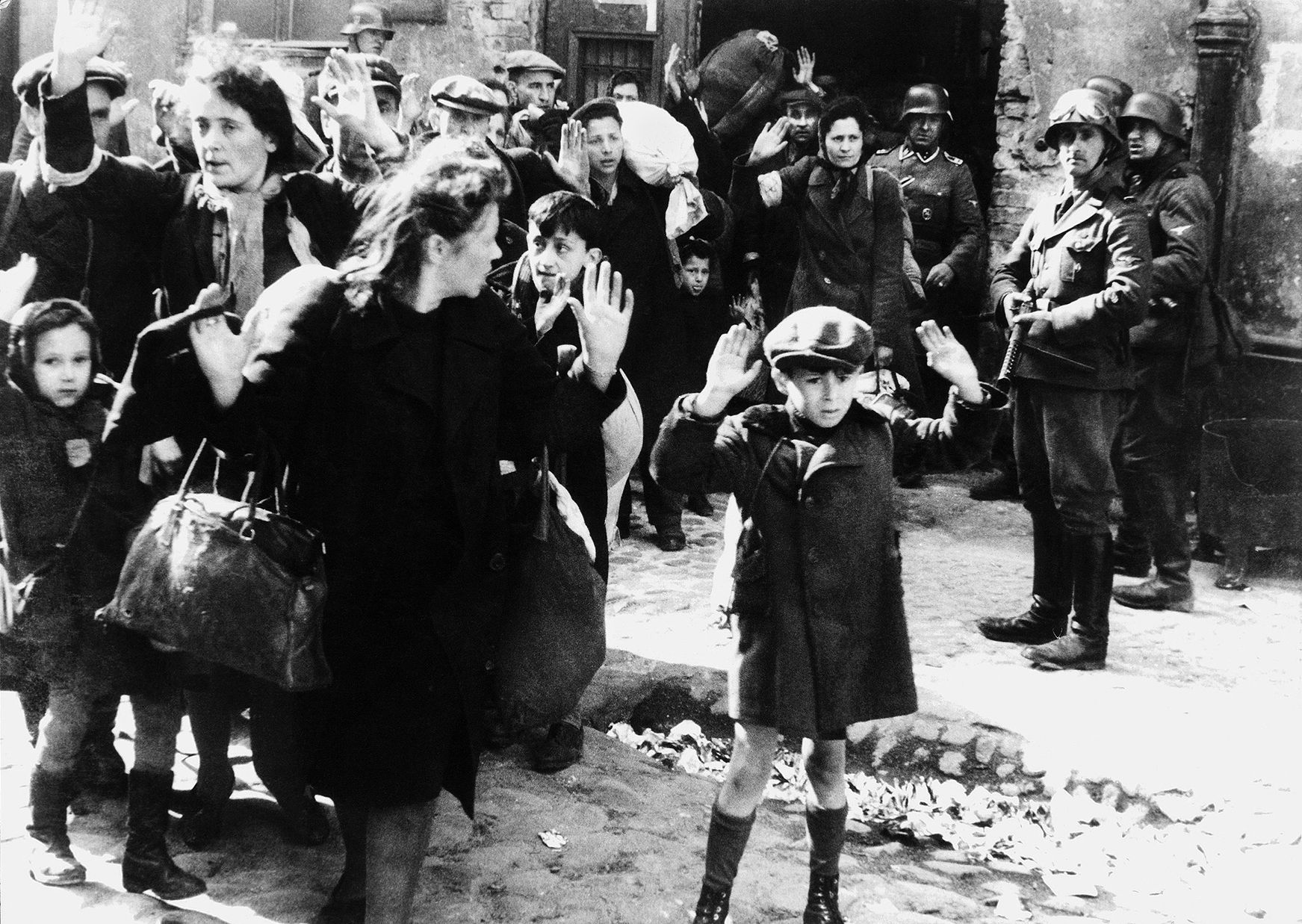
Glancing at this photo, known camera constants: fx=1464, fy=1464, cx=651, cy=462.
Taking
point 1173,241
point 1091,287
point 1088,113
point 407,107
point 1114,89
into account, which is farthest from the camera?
point 1114,89

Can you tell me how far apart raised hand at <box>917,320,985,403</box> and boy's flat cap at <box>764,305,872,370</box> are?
235 mm

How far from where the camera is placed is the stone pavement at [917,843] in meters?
3.95

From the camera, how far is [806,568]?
360 cm

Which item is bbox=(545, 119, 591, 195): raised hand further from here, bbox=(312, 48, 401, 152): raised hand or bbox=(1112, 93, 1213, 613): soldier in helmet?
bbox=(1112, 93, 1213, 613): soldier in helmet

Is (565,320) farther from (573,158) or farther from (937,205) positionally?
(937,205)

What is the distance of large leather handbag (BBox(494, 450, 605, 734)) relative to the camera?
3.49m

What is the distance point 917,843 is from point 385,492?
8.11 ft

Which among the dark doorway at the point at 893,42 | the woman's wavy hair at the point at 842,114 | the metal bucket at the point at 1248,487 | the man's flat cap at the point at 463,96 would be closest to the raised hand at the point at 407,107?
the man's flat cap at the point at 463,96

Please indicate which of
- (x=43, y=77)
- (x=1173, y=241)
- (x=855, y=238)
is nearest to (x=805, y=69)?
(x=855, y=238)

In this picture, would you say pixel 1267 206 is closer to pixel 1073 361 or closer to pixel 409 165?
pixel 1073 361

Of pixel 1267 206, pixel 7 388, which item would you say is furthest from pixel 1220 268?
pixel 7 388

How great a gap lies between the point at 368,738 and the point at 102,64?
3.13 meters

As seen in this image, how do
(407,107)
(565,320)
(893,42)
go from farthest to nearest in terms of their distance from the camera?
1. (893,42)
2. (407,107)
3. (565,320)

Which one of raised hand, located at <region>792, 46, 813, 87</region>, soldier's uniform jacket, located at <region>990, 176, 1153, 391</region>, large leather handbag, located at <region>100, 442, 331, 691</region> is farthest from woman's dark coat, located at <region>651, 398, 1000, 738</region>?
raised hand, located at <region>792, 46, 813, 87</region>
